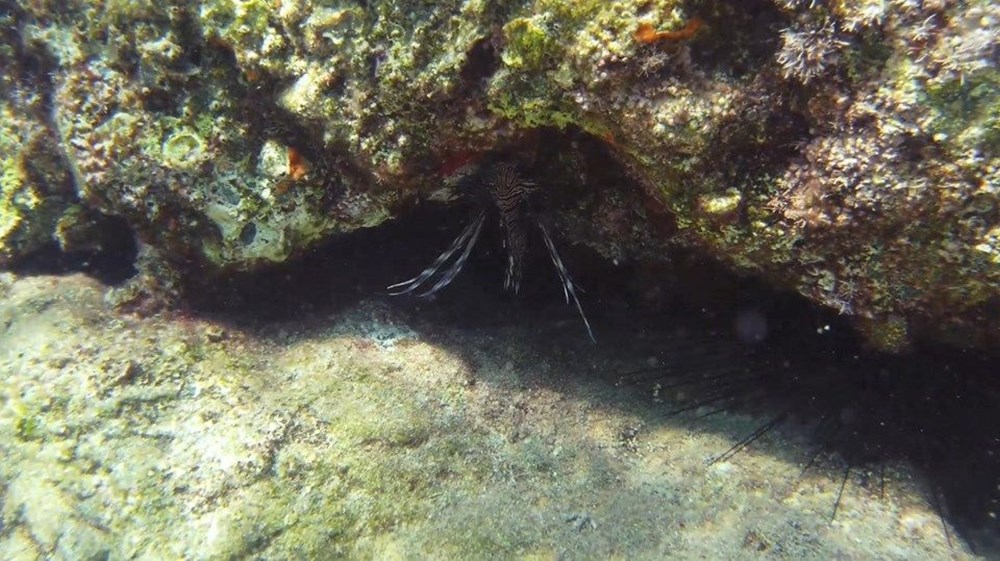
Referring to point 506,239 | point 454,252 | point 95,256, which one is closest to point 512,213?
point 506,239

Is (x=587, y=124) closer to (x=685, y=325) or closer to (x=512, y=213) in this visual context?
(x=512, y=213)

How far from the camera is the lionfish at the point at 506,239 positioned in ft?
10.4

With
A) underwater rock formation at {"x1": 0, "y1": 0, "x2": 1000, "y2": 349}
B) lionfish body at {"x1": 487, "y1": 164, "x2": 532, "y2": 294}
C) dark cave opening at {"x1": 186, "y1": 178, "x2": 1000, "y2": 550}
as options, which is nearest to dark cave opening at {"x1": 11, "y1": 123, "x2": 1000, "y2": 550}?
dark cave opening at {"x1": 186, "y1": 178, "x2": 1000, "y2": 550}

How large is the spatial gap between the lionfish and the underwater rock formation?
16 cm

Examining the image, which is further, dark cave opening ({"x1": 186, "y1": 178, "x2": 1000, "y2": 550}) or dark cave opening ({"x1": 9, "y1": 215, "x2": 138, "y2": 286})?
dark cave opening ({"x1": 9, "y1": 215, "x2": 138, "y2": 286})

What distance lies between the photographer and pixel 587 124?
2594 millimetres

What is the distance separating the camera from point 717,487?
9.32 feet

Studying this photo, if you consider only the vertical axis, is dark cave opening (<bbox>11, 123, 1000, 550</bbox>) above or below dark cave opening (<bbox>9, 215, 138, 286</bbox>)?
below

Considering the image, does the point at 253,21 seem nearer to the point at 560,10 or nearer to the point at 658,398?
the point at 560,10

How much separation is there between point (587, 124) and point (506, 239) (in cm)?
122

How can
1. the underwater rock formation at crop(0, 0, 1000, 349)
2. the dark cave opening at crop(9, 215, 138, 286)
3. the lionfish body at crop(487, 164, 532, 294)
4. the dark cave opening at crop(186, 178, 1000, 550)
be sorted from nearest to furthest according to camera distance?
the underwater rock formation at crop(0, 0, 1000, 349), the dark cave opening at crop(186, 178, 1000, 550), the lionfish body at crop(487, 164, 532, 294), the dark cave opening at crop(9, 215, 138, 286)

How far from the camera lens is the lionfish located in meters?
3.17

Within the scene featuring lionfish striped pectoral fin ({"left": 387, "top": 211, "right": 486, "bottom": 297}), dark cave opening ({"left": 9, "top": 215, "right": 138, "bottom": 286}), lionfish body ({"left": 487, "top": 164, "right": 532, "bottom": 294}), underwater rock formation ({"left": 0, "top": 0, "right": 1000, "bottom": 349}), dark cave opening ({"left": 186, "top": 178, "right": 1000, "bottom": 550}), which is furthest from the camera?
dark cave opening ({"left": 9, "top": 215, "right": 138, "bottom": 286})

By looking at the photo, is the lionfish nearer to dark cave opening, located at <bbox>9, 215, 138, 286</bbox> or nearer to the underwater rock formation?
the underwater rock formation
